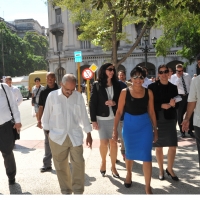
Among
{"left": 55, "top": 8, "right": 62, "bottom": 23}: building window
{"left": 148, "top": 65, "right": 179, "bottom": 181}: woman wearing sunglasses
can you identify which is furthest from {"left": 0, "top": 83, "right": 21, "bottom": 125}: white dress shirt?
{"left": 55, "top": 8, "right": 62, "bottom": 23}: building window

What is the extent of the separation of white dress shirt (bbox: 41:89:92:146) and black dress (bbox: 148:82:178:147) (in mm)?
1406

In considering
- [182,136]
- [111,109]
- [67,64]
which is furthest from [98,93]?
[67,64]

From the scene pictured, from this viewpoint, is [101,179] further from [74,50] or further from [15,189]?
[74,50]

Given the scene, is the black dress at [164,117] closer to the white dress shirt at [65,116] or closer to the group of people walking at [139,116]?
the group of people walking at [139,116]

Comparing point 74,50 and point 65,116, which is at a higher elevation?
point 74,50

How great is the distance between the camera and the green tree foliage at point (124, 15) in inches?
295

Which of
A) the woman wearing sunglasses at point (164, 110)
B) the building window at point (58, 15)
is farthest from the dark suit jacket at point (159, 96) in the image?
the building window at point (58, 15)

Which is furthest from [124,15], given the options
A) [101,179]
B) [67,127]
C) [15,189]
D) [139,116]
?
[67,127]

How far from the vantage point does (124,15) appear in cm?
1217

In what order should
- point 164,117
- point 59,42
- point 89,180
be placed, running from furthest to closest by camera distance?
point 59,42
point 89,180
point 164,117

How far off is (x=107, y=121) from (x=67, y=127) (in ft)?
4.60

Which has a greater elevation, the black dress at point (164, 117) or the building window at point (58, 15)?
the building window at point (58, 15)

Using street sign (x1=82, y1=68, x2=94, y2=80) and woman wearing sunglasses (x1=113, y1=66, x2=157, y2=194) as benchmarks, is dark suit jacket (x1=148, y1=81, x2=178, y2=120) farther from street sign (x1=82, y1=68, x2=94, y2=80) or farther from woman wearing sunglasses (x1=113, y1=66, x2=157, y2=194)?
street sign (x1=82, y1=68, x2=94, y2=80)

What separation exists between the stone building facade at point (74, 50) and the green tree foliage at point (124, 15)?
21968 millimetres
